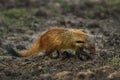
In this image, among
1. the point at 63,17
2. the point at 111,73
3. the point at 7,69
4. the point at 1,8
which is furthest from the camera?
the point at 1,8

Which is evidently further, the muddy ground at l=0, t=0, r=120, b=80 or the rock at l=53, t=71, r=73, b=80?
the muddy ground at l=0, t=0, r=120, b=80

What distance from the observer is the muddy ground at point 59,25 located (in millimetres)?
9523

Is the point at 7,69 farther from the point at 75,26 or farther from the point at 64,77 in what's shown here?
the point at 75,26

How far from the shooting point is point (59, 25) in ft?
51.1

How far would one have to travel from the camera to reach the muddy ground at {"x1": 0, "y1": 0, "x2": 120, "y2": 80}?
952cm

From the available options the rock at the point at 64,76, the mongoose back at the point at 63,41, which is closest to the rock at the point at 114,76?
the rock at the point at 64,76

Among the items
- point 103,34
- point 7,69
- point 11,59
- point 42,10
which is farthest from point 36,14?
point 7,69

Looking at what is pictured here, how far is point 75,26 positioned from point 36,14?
2055 millimetres

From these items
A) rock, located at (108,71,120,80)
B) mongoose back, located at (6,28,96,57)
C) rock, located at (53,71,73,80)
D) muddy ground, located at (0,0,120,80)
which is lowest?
muddy ground, located at (0,0,120,80)

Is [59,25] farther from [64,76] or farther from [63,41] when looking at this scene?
[64,76]

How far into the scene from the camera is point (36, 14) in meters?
17.1

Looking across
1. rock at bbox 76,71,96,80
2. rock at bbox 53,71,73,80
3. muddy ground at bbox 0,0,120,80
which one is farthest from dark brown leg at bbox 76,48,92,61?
rock at bbox 76,71,96,80

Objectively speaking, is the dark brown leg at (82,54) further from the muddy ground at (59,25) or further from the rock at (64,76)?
the rock at (64,76)

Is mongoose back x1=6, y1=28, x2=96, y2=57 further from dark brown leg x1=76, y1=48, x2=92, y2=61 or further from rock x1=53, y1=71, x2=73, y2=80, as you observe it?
rock x1=53, y1=71, x2=73, y2=80
